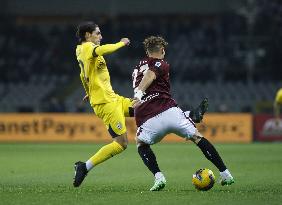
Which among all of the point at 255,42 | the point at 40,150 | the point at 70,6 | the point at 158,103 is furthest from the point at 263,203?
the point at 70,6

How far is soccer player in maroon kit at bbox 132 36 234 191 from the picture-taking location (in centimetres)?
1055

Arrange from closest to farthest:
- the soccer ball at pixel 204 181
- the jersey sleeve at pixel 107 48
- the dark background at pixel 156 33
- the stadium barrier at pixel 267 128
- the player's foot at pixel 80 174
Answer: the jersey sleeve at pixel 107 48 → the soccer ball at pixel 204 181 → the player's foot at pixel 80 174 → the stadium barrier at pixel 267 128 → the dark background at pixel 156 33

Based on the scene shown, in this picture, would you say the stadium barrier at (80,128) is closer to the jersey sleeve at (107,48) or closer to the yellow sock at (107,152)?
the yellow sock at (107,152)

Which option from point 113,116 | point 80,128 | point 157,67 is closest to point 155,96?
point 157,67

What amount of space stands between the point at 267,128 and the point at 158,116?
676 inches

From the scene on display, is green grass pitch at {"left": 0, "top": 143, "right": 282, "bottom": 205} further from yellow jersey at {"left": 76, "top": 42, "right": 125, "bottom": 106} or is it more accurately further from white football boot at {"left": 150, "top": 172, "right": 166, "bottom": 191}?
yellow jersey at {"left": 76, "top": 42, "right": 125, "bottom": 106}

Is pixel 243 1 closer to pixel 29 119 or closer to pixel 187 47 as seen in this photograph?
pixel 187 47

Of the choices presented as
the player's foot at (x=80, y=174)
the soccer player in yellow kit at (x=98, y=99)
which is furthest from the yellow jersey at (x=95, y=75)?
the player's foot at (x=80, y=174)

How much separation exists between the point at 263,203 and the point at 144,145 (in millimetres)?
2423

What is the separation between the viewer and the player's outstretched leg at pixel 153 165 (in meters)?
10.5

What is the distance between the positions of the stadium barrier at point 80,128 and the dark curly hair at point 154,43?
1630cm

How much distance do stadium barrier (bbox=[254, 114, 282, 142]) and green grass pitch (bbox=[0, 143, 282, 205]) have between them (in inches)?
204

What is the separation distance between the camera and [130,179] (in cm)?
1303

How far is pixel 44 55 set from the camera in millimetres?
37281
